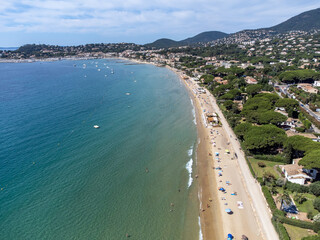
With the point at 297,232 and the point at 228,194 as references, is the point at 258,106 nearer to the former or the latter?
the point at 228,194


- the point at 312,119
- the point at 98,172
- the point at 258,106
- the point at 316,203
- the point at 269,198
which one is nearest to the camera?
the point at 316,203

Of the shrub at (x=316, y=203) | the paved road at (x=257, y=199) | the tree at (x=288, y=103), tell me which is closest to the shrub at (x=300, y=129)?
the tree at (x=288, y=103)

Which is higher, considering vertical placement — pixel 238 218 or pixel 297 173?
pixel 297 173

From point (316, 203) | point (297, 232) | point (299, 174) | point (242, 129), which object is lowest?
point (297, 232)

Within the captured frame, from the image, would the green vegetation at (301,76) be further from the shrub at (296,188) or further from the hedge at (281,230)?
the hedge at (281,230)

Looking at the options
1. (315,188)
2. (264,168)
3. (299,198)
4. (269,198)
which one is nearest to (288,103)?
(264,168)

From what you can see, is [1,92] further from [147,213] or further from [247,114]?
[247,114]

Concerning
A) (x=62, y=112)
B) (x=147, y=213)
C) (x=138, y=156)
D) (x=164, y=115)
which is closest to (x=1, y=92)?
(x=62, y=112)
